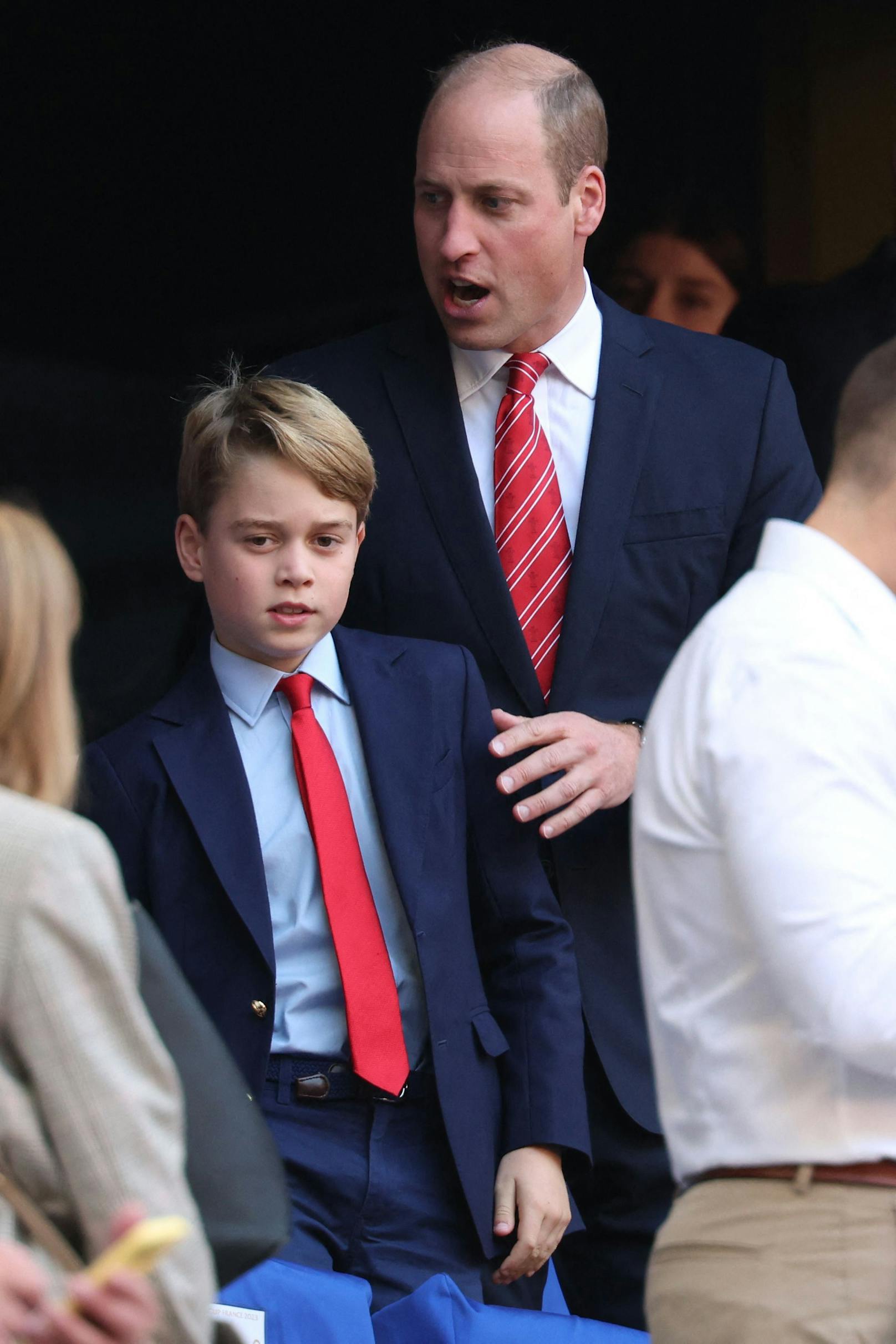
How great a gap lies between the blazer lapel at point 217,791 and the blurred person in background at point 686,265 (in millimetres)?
1855

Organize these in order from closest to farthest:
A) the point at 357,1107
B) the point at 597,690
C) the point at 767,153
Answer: the point at 357,1107
the point at 597,690
the point at 767,153

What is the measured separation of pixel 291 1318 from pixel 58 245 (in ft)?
7.28

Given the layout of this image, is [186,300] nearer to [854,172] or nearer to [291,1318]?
[854,172]

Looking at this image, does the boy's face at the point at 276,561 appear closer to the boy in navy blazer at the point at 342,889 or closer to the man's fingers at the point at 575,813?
the boy in navy blazer at the point at 342,889

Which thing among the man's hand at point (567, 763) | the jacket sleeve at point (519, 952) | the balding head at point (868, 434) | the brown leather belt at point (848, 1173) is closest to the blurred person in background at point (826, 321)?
the man's hand at point (567, 763)

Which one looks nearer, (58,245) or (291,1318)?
(291,1318)

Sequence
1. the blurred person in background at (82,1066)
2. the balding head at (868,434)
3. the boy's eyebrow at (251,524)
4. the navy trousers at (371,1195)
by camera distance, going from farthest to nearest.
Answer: the boy's eyebrow at (251,524)
the navy trousers at (371,1195)
the balding head at (868,434)
the blurred person in background at (82,1066)

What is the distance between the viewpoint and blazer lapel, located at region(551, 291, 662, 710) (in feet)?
7.93

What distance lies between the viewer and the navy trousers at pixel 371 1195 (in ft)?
6.73

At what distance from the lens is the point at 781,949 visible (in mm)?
1325

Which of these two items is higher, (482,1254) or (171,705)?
(171,705)

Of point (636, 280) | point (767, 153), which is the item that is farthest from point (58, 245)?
point (767, 153)

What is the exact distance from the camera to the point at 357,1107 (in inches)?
82.5

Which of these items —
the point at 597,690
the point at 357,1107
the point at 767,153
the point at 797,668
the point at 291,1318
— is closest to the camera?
the point at 797,668
